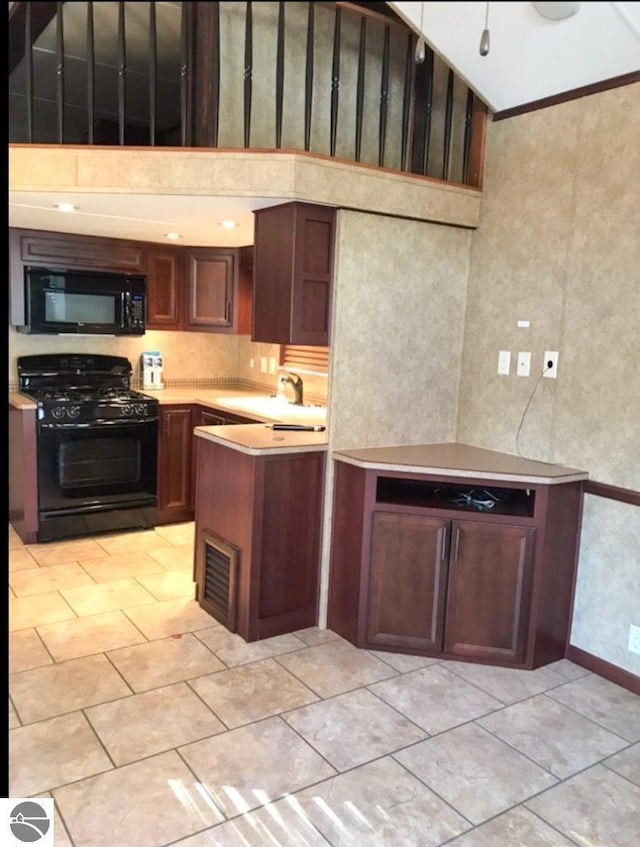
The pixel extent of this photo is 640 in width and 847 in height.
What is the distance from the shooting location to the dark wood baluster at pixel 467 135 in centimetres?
353

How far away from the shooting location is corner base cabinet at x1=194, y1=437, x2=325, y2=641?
313cm

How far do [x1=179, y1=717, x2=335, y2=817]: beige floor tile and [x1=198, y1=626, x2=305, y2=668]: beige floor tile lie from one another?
55 cm

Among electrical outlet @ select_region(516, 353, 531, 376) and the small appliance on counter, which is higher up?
electrical outlet @ select_region(516, 353, 531, 376)

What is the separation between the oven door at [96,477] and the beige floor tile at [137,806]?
8.18 ft

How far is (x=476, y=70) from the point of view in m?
1.98

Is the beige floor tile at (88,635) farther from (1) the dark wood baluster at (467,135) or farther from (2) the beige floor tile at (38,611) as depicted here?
(1) the dark wood baluster at (467,135)

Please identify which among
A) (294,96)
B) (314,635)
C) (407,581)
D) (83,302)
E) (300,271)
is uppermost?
(294,96)

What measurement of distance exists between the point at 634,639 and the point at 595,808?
94 centimetres

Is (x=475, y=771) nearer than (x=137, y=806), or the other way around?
(x=137, y=806)

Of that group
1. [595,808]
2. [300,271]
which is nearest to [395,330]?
[300,271]

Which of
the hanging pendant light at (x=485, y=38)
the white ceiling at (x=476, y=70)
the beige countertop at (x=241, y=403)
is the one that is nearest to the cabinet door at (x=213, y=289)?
the white ceiling at (x=476, y=70)

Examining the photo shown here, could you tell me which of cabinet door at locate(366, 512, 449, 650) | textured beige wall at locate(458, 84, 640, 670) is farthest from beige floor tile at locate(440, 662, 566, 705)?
textured beige wall at locate(458, 84, 640, 670)

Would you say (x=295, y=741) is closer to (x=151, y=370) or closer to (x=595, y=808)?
(x=595, y=808)

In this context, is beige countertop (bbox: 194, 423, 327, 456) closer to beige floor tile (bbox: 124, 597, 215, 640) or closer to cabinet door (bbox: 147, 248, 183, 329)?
beige floor tile (bbox: 124, 597, 215, 640)
